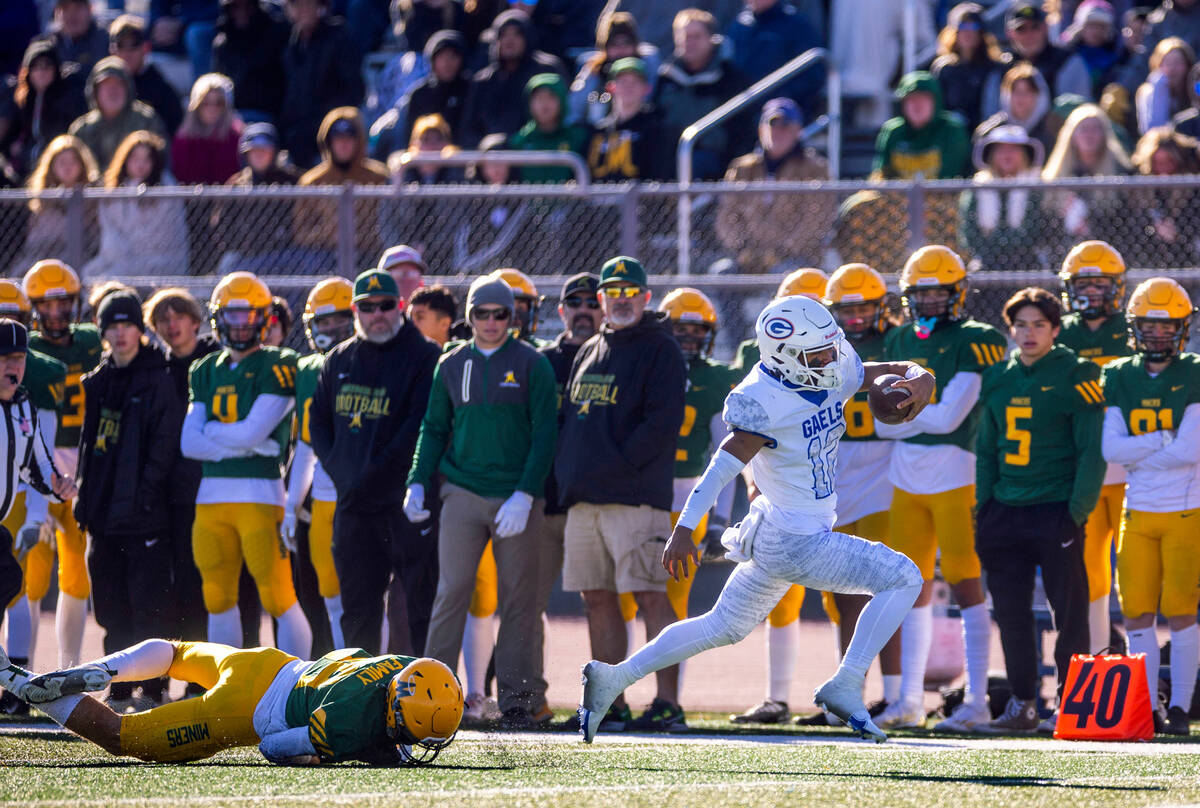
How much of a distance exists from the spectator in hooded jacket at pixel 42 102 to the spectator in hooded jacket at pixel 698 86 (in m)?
4.62

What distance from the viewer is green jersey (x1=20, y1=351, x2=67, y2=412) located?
9383mm

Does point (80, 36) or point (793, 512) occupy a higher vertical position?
point (80, 36)

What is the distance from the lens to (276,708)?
21.0 ft

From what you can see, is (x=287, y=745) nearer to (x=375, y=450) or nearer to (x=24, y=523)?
(x=375, y=450)

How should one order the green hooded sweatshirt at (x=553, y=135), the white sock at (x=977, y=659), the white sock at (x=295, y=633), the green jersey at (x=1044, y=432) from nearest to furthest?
1. the green jersey at (x=1044, y=432)
2. the white sock at (x=977, y=659)
3. the white sock at (x=295, y=633)
4. the green hooded sweatshirt at (x=553, y=135)

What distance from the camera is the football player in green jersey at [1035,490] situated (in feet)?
27.6

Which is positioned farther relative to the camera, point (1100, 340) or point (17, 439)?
point (1100, 340)

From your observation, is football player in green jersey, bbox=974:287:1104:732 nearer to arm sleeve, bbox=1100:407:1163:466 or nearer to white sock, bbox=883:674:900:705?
arm sleeve, bbox=1100:407:1163:466

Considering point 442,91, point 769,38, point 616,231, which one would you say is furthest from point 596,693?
Result: point 769,38

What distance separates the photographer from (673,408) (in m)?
8.49

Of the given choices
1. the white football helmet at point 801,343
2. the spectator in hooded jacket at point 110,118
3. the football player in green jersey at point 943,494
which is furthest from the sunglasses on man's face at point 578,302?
the spectator in hooded jacket at point 110,118

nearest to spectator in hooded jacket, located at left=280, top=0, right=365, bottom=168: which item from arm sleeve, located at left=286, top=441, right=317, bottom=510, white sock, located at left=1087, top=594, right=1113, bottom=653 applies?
arm sleeve, located at left=286, top=441, right=317, bottom=510

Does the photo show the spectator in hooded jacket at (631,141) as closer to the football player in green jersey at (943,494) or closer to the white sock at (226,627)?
the football player in green jersey at (943,494)

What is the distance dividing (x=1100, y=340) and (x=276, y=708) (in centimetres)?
472
